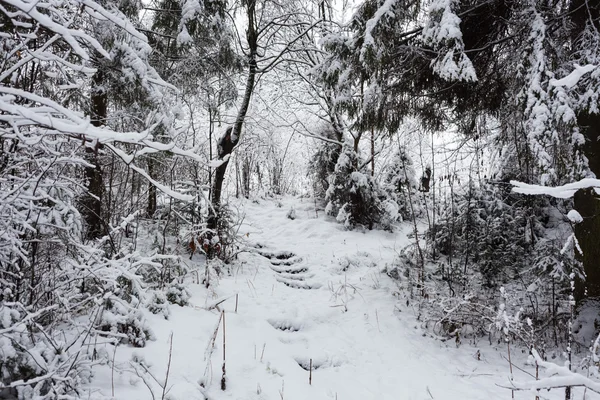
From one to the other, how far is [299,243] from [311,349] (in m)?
4.53

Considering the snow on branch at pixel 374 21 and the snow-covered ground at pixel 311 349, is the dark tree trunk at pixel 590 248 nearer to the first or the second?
the snow-covered ground at pixel 311 349

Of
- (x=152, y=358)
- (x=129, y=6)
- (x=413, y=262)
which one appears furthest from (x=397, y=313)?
(x=129, y=6)

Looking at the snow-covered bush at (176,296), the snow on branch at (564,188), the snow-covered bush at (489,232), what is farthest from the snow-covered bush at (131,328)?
the snow-covered bush at (489,232)

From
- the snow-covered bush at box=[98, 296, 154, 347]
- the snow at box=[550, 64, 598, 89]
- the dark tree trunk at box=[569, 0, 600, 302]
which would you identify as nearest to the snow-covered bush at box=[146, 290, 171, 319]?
the snow-covered bush at box=[98, 296, 154, 347]

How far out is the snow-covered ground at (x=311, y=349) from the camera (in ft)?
10.3

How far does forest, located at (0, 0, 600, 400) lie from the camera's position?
7.13ft

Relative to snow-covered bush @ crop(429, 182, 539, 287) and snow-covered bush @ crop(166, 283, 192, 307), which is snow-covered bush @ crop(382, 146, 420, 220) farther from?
snow-covered bush @ crop(166, 283, 192, 307)

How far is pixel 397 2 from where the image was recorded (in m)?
4.46

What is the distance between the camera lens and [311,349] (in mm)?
4164

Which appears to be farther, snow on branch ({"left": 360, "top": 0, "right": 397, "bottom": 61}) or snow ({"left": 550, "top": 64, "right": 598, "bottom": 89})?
snow on branch ({"left": 360, "top": 0, "right": 397, "bottom": 61})

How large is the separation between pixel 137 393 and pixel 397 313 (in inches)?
143

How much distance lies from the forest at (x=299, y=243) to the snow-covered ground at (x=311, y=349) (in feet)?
0.09

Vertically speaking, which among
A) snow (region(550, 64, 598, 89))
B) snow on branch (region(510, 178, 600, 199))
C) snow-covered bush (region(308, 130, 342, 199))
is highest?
snow-covered bush (region(308, 130, 342, 199))

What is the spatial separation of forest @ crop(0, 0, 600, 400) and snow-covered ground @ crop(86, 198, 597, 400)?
1.1 inches
